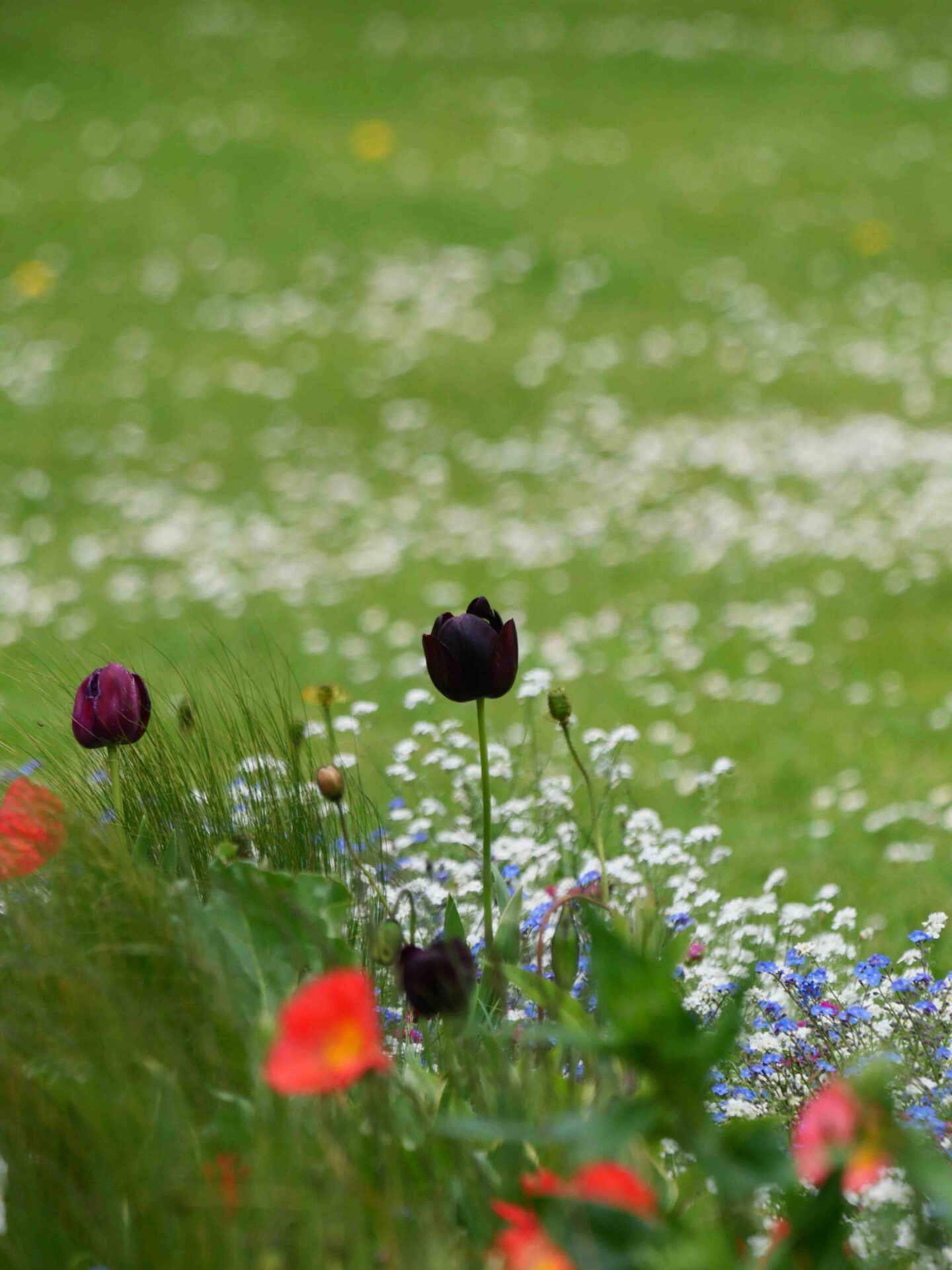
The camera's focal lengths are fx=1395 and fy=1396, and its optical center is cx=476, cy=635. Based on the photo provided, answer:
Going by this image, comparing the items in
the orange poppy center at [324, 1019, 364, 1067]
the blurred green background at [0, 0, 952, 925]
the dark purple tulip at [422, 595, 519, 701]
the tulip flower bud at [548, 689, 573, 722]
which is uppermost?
the blurred green background at [0, 0, 952, 925]

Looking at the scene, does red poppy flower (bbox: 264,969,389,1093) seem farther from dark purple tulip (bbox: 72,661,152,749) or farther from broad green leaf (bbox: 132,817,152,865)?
dark purple tulip (bbox: 72,661,152,749)

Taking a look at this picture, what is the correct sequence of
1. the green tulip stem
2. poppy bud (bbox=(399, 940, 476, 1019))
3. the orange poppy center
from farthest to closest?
the green tulip stem, poppy bud (bbox=(399, 940, 476, 1019)), the orange poppy center

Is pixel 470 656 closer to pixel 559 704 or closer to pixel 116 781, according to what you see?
pixel 559 704

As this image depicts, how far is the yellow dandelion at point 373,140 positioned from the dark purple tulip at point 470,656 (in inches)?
603

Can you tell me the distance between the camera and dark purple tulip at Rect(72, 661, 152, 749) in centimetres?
229

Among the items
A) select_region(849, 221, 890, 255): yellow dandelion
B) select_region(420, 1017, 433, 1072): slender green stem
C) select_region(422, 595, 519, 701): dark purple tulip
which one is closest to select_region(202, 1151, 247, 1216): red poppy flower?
select_region(420, 1017, 433, 1072): slender green stem

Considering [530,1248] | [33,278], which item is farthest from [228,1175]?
[33,278]

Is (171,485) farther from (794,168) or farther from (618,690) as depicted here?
(794,168)

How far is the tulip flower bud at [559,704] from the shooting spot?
2324 millimetres

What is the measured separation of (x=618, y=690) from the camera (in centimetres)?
655

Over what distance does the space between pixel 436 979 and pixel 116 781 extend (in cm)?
78

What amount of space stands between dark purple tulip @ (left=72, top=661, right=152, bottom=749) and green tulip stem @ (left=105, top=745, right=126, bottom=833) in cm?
5

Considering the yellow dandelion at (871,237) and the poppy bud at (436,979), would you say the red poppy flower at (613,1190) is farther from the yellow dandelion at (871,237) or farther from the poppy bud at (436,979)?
the yellow dandelion at (871,237)

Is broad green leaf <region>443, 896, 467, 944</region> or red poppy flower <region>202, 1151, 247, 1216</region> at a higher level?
broad green leaf <region>443, 896, 467, 944</region>
